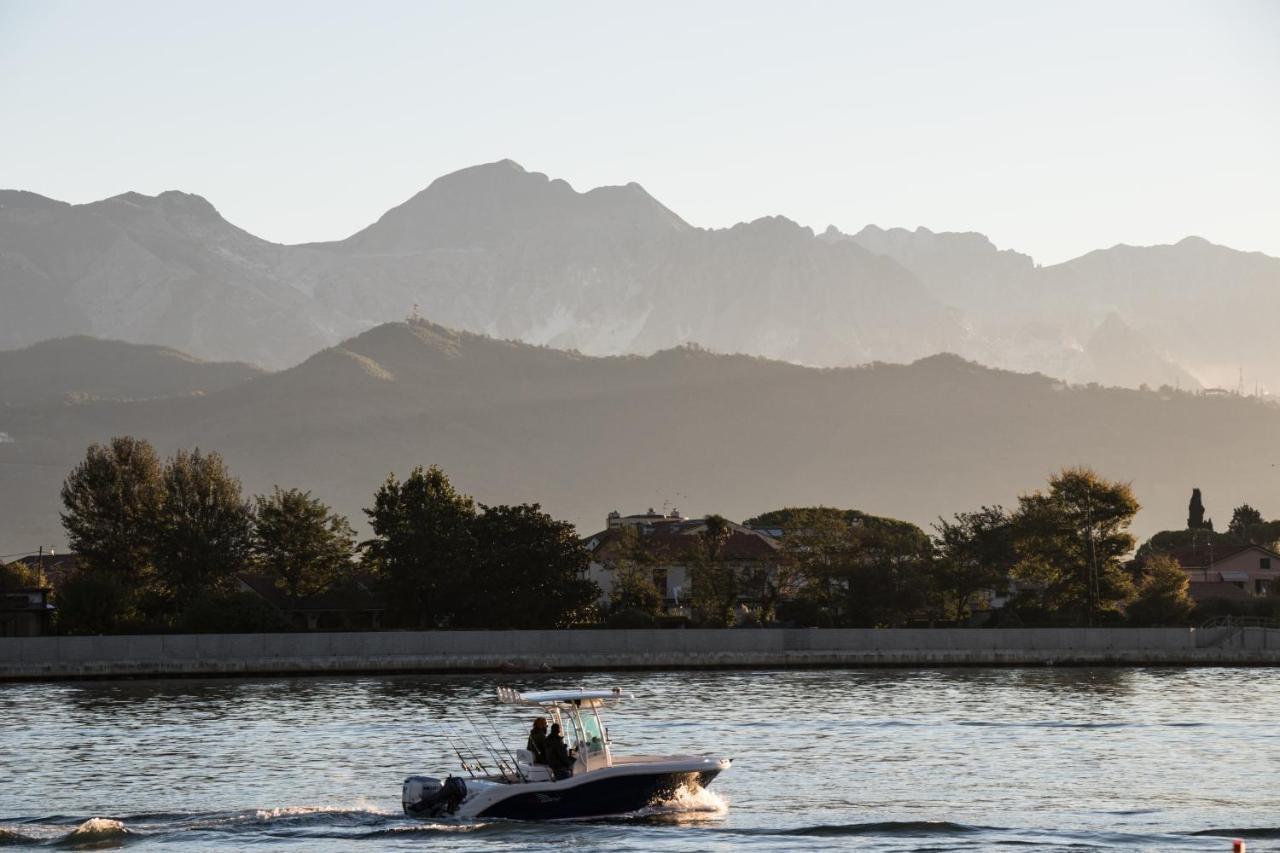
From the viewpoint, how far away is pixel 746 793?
5300 centimetres

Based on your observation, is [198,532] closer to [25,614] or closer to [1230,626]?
[25,614]

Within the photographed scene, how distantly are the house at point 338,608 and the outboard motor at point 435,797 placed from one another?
75.8 meters

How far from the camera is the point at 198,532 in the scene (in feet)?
408

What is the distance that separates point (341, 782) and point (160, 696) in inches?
1473

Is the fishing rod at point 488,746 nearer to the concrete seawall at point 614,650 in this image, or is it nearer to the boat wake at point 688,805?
the boat wake at point 688,805

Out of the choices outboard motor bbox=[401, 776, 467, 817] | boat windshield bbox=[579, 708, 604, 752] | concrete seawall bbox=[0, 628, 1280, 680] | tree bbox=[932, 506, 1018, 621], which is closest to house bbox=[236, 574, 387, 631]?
concrete seawall bbox=[0, 628, 1280, 680]

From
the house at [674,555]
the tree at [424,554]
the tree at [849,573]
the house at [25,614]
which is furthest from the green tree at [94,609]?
the tree at [849,573]

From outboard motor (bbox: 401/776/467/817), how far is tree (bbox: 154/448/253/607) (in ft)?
245

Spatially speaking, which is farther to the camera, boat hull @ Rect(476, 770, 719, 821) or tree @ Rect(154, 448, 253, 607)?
tree @ Rect(154, 448, 253, 607)

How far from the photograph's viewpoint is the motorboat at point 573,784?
47.6 m

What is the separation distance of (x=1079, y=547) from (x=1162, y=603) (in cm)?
642

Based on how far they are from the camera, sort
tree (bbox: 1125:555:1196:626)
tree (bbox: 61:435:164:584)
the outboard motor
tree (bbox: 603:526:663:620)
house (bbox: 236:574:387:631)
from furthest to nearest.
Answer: house (bbox: 236:574:387:631)
tree (bbox: 61:435:164:584)
tree (bbox: 603:526:663:620)
tree (bbox: 1125:555:1196:626)
the outboard motor

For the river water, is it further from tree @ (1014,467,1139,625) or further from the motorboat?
tree @ (1014,467,1139,625)

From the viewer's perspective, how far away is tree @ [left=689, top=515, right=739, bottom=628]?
12225 centimetres
